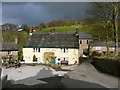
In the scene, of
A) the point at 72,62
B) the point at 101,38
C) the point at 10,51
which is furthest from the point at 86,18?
the point at 10,51

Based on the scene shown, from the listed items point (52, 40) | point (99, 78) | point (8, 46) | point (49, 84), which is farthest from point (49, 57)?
point (49, 84)

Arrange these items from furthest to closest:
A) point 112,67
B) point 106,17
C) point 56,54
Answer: point 56,54
point 106,17
point 112,67

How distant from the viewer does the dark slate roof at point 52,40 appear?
1027 inches

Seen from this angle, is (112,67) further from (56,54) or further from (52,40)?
(52,40)

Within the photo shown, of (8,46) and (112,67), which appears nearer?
(112,67)

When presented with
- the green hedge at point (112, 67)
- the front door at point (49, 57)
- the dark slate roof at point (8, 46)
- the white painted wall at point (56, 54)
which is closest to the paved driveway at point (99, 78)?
the green hedge at point (112, 67)

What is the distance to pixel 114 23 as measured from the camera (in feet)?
49.8

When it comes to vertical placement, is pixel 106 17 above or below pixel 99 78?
above

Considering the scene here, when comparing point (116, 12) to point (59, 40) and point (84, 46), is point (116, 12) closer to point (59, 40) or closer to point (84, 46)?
point (59, 40)

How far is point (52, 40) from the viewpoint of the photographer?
27312mm

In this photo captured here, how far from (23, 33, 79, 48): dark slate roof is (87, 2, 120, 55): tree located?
9039 millimetres

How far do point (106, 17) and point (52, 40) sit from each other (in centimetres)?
1316

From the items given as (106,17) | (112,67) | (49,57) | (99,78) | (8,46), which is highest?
(106,17)

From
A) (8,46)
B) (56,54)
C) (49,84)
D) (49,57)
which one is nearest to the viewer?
(49,84)
